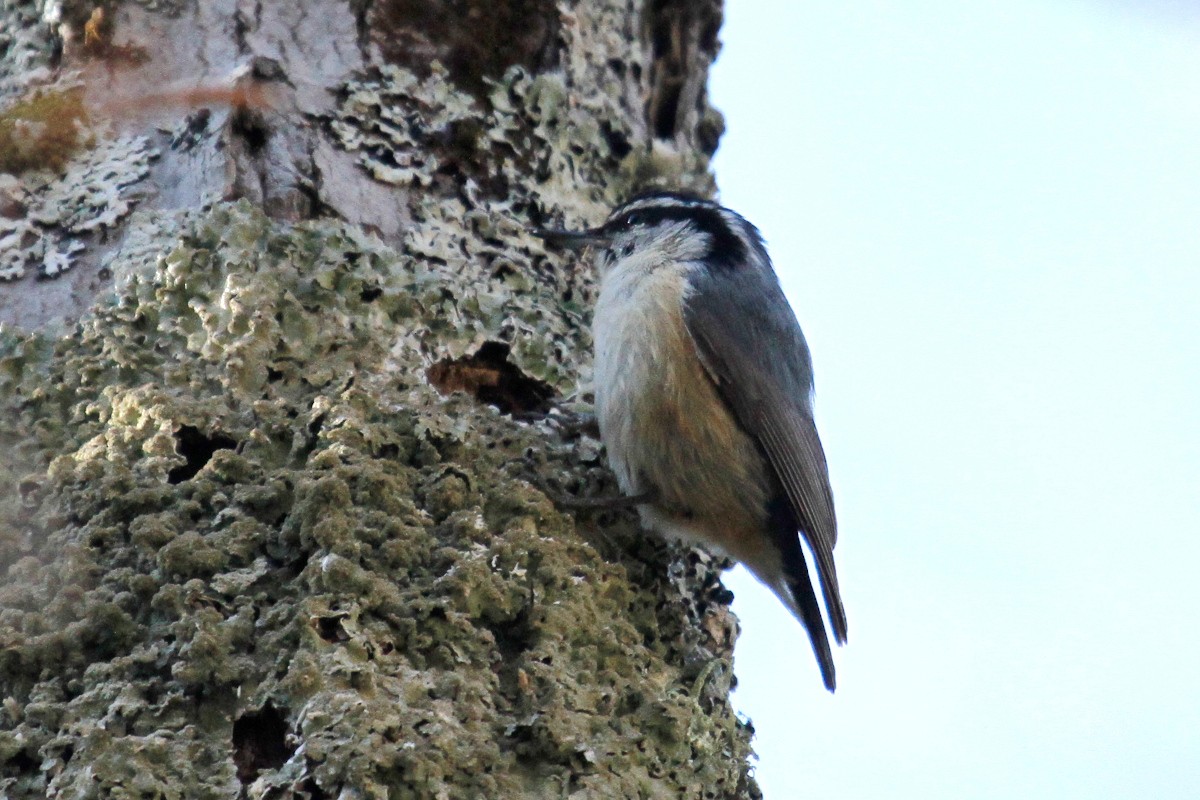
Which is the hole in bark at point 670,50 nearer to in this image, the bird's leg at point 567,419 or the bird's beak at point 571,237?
the bird's beak at point 571,237

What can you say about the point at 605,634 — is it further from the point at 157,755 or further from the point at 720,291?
the point at 720,291

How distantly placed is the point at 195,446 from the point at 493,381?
1.97 feet

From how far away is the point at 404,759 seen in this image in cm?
163

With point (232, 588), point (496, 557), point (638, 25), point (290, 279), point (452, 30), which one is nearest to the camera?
point (232, 588)

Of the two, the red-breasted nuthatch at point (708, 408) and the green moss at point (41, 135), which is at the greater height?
the green moss at point (41, 135)

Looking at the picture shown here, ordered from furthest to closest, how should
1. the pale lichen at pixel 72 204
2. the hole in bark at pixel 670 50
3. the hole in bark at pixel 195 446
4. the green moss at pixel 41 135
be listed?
the hole in bark at pixel 670 50 → the green moss at pixel 41 135 → the pale lichen at pixel 72 204 → the hole in bark at pixel 195 446

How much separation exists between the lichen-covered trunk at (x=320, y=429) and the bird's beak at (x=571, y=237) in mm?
39

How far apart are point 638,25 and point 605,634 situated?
1.73 metres

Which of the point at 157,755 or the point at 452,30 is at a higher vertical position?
the point at 452,30

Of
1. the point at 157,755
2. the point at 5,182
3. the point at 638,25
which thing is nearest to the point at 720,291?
the point at 638,25

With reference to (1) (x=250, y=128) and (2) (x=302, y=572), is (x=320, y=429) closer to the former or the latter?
(2) (x=302, y=572)

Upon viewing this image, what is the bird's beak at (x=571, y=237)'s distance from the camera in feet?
8.88

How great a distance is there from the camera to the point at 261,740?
1.71 metres

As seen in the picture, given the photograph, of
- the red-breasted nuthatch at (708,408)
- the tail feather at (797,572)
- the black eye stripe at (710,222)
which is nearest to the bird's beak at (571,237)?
the red-breasted nuthatch at (708,408)
